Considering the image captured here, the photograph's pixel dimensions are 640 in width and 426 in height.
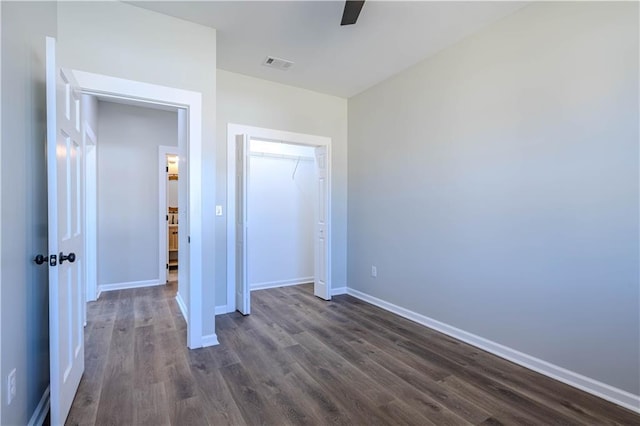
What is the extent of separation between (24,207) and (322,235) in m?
3.10

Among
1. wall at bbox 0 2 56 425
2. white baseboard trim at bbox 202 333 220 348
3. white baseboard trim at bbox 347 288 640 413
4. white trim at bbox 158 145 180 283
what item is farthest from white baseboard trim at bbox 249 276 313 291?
wall at bbox 0 2 56 425

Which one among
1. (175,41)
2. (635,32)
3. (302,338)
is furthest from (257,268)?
(635,32)

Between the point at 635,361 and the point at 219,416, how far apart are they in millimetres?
2541

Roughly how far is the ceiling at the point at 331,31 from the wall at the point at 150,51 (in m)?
0.13

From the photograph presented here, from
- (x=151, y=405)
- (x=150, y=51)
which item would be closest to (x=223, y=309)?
(x=151, y=405)

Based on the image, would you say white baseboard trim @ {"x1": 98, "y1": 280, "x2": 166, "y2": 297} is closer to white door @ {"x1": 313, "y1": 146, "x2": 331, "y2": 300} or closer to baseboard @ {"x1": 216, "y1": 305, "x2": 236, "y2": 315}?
baseboard @ {"x1": 216, "y1": 305, "x2": 236, "y2": 315}

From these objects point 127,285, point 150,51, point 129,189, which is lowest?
point 127,285

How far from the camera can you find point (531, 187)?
238 cm

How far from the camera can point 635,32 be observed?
1.89 meters

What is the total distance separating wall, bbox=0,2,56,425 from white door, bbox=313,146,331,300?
2.88 m

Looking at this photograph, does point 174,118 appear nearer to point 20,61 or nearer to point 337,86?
point 337,86

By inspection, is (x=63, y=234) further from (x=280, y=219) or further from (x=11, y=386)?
(x=280, y=219)

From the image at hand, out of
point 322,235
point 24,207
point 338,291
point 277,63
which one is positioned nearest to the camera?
point 24,207

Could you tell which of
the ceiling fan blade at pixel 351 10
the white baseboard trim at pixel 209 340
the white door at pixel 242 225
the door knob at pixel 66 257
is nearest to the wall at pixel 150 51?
the white baseboard trim at pixel 209 340
